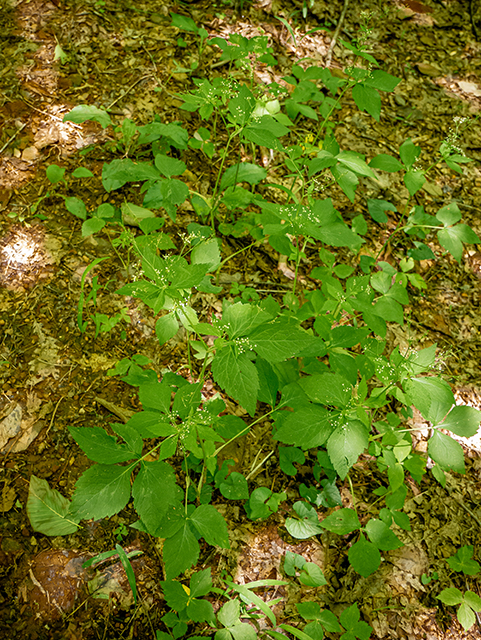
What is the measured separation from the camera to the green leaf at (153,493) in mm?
1472

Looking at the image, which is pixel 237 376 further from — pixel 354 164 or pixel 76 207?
pixel 76 207

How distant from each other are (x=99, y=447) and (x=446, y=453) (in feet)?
5.18

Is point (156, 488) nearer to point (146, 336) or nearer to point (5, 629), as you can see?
point (5, 629)

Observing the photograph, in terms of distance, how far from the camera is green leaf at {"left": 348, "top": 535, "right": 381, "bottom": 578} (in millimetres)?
1909

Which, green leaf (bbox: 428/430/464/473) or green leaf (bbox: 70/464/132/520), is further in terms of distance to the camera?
green leaf (bbox: 428/430/464/473)

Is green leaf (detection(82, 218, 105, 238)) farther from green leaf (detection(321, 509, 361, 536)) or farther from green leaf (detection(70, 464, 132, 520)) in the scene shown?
green leaf (detection(321, 509, 361, 536))

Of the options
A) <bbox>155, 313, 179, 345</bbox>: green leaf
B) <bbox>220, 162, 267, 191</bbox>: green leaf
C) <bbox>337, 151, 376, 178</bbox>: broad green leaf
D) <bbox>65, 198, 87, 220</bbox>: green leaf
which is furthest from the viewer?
<bbox>220, 162, 267, 191</bbox>: green leaf

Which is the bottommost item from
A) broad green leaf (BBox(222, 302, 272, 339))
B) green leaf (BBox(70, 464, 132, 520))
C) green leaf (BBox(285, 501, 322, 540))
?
green leaf (BBox(285, 501, 322, 540))

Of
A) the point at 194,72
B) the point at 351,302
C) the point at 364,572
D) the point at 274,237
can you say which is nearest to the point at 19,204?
the point at 274,237

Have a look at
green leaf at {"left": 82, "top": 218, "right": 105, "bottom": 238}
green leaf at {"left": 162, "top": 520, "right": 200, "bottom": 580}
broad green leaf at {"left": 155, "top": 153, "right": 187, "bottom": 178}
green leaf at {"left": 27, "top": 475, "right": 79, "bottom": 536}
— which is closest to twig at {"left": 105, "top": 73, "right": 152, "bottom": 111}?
broad green leaf at {"left": 155, "top": 153, "right": 187, "bottom": 178}

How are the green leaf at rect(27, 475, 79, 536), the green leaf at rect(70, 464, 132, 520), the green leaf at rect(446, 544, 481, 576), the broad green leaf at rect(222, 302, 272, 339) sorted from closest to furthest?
the green leaf at rect(70, 464, 132, 520)
the broad green leaf at rect(222, 302, 272, 339)
the green leaf at rect(27, 475, 79, 536)
the green leaf at rect(446, 544, 481, 576)

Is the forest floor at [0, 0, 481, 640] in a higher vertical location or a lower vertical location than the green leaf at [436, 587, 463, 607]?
higher

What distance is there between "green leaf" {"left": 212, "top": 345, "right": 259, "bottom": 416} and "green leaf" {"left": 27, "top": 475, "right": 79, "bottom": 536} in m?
0.91

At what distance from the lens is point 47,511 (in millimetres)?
1792
